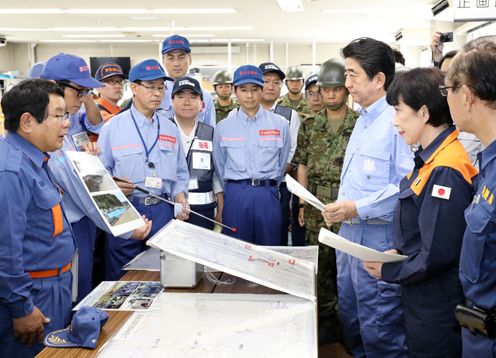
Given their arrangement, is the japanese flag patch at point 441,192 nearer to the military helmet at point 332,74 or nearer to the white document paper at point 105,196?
the white document paper at point 105,196

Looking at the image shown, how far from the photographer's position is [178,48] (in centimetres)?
373

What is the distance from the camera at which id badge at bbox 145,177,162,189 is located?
8.75ft

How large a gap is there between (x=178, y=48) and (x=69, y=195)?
1811mm

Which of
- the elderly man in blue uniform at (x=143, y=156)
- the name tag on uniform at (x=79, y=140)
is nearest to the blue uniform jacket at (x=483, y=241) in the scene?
the elderly man in blue uniform at (x=143, y=156)

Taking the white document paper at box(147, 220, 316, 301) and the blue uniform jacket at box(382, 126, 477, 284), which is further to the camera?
the white document paper at box(147, 220, 316, 301)

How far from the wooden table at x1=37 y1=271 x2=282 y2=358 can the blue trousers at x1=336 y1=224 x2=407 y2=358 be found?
542 mm

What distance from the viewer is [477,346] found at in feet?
4.47

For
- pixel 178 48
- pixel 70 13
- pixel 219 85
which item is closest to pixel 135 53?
pixel 70 13

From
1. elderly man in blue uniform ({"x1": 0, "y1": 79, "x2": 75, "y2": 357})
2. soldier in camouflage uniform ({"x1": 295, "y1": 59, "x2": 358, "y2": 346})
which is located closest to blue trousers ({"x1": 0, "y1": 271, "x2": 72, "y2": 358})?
elderly man in blue uniform ({"x1": 0, "y1": 79, "x2": 75, "y2": 357})

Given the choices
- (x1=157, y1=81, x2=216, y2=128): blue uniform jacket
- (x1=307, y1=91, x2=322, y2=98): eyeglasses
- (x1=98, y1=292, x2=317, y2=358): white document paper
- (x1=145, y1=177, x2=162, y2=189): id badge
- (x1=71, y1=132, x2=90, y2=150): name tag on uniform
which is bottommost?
(x1=98, y1=292, x2=317, y2=358): white document paper

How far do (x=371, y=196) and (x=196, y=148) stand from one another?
1.45 meters

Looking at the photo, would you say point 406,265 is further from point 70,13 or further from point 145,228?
point 70,13

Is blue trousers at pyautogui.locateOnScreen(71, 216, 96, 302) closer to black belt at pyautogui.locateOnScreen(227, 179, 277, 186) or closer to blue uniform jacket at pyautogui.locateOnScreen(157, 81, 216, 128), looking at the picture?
black belt at pyautogui.locateOnScreen(227, 179, 277, 186)

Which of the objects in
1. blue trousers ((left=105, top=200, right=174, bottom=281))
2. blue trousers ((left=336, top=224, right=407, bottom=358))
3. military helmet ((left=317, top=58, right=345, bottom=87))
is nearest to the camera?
blue trousers ((left=336, top=224, right=407, bottom=358))
